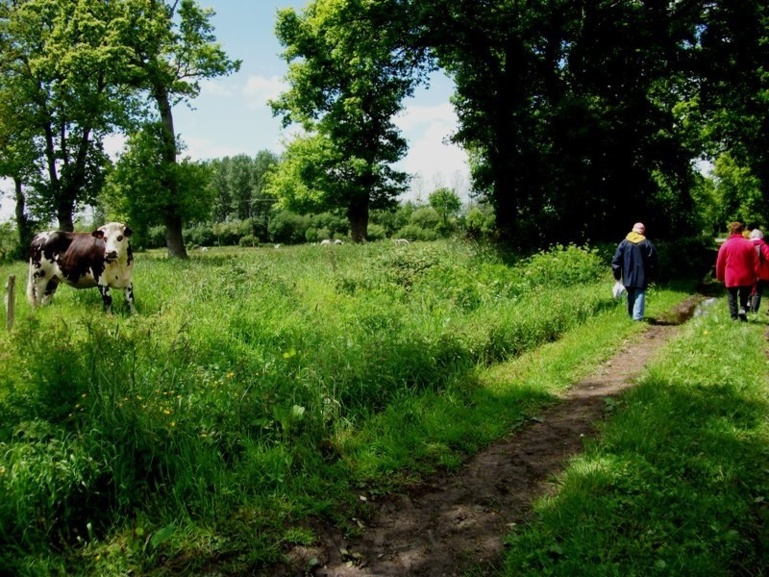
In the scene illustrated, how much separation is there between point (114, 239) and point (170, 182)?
57.9ft

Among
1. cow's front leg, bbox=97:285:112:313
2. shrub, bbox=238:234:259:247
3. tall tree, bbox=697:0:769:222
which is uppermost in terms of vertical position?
tall tree, bbox=697:0:769:222

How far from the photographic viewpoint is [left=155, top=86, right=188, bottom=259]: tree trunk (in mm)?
26188

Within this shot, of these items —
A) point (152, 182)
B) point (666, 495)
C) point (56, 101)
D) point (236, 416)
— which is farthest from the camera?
point (56, 101)

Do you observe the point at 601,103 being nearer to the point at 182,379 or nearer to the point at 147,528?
the point at 182,379

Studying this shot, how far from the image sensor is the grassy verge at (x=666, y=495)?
133 inches

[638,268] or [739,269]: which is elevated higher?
[638,268]

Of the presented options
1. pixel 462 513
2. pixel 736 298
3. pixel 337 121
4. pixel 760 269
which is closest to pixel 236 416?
pixel 462 513

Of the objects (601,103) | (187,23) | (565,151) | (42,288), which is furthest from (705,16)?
(187,23)

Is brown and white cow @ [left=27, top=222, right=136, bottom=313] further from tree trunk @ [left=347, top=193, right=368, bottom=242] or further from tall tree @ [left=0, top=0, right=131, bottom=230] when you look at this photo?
tree trunk @ [left=347, top=193, right=368, bottom=242]

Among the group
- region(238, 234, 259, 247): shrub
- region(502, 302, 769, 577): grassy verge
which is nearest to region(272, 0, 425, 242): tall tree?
region(502, 302, 769, 577): grassy verge

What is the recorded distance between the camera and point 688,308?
503 inches

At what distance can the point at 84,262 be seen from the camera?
1010cm

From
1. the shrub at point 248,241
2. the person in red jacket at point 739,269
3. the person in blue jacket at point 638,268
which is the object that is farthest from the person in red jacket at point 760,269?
the shrub at point 248,241

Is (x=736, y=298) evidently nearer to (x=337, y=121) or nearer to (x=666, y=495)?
(x=666, y=495)
